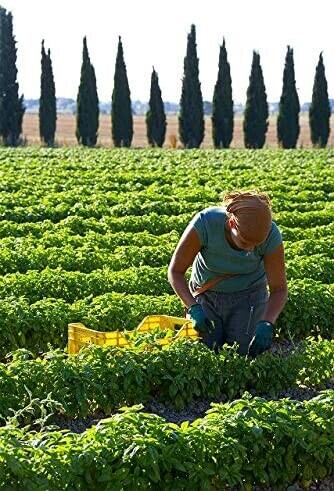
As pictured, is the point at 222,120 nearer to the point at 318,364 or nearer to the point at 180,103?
the point at 180,103

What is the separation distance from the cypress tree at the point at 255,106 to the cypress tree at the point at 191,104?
2.27m

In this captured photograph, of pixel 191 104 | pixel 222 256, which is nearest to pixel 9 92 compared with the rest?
pixel 191 104

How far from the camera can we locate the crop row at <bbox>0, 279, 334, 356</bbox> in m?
8.28

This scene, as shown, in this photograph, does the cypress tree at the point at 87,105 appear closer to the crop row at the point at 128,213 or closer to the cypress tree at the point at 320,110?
the cypress tree at the point at 320,110

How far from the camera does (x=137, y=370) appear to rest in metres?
6.55

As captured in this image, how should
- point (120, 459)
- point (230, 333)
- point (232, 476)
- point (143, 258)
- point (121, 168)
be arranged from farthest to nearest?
point (121, 168)
point (143, 258)
point (230, 333)
point (232, 476)
point (120, 459)

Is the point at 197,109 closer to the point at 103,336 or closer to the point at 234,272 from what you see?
the point at 234,272

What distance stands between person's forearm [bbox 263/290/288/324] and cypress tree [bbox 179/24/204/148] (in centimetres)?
4114

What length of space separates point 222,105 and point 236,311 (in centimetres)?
4153

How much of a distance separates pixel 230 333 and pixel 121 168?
18.0 m

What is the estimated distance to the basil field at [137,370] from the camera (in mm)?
4922

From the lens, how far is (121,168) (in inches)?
983

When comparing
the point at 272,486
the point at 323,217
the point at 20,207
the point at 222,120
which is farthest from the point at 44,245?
the point at 222,120

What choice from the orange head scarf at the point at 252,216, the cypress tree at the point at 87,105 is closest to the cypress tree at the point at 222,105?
the cypress tree at the point at 87,105
